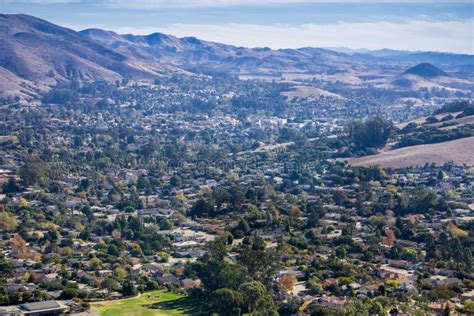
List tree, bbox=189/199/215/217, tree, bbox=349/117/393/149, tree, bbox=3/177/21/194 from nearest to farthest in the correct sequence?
tree, bbox=189/199/215/217
tree, bbox=3/177/21/194
tree, bbox=349/117/393/149

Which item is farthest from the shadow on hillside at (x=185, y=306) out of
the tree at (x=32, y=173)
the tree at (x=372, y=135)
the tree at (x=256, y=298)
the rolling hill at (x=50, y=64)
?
the rolling hill at (x=50, y=64)

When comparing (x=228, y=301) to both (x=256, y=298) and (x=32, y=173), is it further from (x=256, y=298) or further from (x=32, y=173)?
(x=32, y=173)

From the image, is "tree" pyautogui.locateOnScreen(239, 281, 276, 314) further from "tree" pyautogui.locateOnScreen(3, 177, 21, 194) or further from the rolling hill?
the rolling hill

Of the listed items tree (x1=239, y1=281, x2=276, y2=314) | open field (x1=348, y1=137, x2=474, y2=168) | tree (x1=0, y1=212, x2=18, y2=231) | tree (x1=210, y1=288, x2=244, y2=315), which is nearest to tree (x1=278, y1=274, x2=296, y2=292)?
tree (x1=239, y1=281, x2=276, y2=314)

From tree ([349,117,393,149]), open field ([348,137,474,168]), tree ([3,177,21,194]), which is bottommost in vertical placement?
tree ([3,177,21,194])

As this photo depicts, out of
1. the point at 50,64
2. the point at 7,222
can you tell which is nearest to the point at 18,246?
the point at 7,222

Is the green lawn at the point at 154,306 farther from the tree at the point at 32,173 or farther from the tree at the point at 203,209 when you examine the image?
the tree at the point at 32,173
